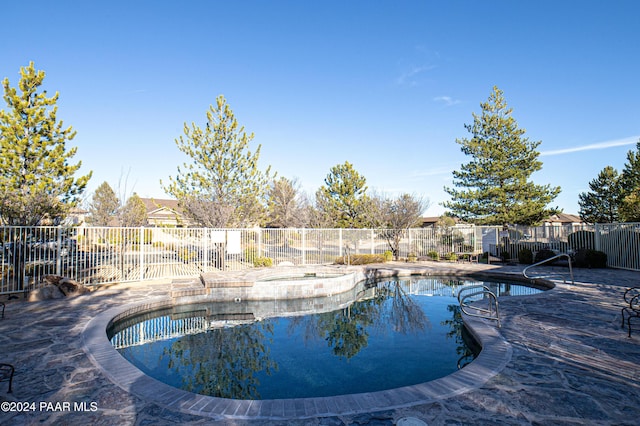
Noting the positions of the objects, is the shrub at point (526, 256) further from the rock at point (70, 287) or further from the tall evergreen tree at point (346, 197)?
the rock at point (70, 287)

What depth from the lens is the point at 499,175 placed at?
961 inches

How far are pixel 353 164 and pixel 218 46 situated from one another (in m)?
18.9

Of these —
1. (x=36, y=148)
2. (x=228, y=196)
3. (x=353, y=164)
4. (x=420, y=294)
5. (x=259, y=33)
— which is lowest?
(x=420, y=294)

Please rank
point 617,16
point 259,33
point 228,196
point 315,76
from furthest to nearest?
point 228,196 < point 315,76 < point 259,33 < point 617,16

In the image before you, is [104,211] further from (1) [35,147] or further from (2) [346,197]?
(2) [346,197]

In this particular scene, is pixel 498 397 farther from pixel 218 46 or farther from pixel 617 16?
pixel 218 46

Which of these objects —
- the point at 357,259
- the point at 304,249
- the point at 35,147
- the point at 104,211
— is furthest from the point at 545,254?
the point at 104,211

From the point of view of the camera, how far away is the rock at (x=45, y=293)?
8170 millimetres

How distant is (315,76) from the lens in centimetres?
1611

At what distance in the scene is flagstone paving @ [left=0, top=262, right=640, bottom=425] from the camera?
292cm

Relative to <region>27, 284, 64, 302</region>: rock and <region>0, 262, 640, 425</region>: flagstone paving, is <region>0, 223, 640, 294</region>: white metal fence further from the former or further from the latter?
<region>0, 262, 640, 425</region>: flagstone paving

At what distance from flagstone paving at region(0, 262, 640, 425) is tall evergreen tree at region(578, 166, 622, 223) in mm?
28928

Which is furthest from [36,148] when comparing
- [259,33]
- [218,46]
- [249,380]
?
[249,380]

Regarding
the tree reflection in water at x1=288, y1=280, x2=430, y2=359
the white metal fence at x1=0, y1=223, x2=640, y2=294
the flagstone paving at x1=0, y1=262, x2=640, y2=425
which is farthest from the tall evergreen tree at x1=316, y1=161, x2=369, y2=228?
the flagstone paving at x1=0, y1=262, x2=640, y2=425
